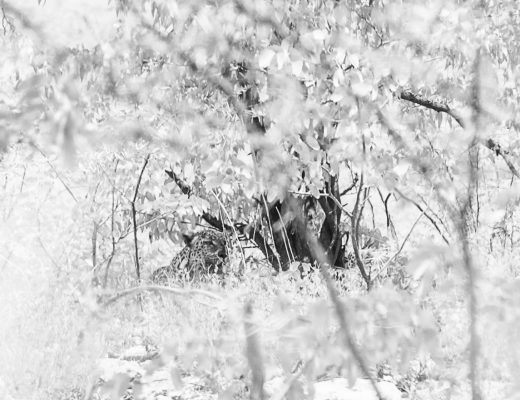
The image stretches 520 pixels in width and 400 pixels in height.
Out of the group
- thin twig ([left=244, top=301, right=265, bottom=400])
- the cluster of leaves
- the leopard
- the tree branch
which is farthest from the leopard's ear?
thin twig ([left=244, top=301, right=265, bottom=400])

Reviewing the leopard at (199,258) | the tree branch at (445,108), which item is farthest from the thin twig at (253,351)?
the tree branch at (445,108)

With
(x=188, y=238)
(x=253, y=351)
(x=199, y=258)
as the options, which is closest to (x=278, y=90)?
(x=253, y=351)

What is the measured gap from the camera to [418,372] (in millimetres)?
3490

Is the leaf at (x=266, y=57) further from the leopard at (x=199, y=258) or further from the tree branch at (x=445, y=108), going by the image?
the leopard at (x=199, y=258)

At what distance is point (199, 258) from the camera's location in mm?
6348

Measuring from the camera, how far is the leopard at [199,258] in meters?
6.35

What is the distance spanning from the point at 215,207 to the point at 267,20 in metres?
2.61

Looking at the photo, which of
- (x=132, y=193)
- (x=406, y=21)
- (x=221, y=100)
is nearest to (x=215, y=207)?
(x=132, y=193)

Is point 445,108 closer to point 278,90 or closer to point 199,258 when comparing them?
point 199,258

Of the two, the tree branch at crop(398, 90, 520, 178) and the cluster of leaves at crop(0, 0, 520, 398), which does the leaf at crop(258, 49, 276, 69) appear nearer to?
the cluster of leaves at crop(0, 0, 520, 398)

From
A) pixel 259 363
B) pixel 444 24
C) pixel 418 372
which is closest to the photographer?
pixel 259 363

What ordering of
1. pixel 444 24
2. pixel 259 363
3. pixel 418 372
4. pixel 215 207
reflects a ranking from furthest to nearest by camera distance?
1. pixel 215 207
2. pixel 444 24
3. pixel 418 372
4. pixel 259 363

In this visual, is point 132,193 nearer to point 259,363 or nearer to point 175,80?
point 175,80

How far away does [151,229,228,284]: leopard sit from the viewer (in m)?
6.35
